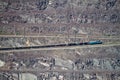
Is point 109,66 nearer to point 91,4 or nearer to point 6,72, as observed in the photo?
point 91,4

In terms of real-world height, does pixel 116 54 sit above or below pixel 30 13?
below

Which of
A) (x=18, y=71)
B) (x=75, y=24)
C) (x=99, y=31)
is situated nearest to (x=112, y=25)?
(x=99, y=31)

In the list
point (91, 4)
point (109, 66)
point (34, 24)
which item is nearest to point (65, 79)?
point (109, 66)

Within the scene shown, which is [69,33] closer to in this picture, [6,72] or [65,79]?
[65,79]

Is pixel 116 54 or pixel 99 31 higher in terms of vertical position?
pixel 99 31

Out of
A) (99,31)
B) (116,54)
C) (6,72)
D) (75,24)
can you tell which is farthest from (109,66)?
(6,72)

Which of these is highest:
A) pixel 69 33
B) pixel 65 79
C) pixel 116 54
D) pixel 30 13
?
pixel 30 13

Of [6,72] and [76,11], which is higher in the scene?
[76,11]

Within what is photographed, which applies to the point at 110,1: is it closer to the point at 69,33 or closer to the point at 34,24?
the point at 69,33
